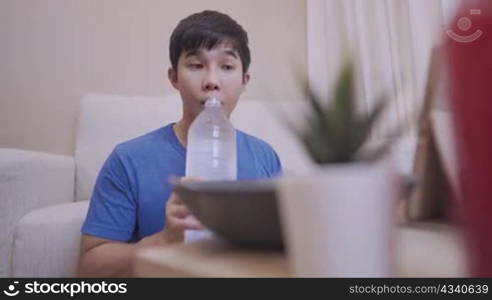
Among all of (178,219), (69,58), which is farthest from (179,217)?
(69,58)

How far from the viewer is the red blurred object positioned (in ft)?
1.04

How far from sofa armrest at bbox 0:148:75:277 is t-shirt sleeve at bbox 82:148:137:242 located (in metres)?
0.31

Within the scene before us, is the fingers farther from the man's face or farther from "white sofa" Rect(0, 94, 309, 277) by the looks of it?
the man's face

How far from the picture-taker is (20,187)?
1195 millimetres

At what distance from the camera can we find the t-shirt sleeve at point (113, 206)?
942mm

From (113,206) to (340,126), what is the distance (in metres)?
0.76

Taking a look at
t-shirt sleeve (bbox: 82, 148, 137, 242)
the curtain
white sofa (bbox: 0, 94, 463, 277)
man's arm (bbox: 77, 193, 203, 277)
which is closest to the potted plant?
white sofa (bbox: 0, 94, 463, 277)

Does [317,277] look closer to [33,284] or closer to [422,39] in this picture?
[33,284]

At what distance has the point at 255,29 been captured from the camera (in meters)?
2.06

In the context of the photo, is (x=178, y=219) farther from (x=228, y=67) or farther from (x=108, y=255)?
(x=228, y=67)

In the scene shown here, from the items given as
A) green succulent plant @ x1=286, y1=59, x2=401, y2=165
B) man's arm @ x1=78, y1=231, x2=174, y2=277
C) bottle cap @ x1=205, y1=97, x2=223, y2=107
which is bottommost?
man's arm @ x1=78, y1=231, x2=174, y2=277

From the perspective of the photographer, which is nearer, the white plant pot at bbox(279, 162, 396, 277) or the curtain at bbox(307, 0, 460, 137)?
the white plant pot at bbox(279, 162, 396, 277)

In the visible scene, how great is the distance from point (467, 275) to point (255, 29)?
6.02 ft

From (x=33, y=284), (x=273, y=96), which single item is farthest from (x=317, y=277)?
(x=273, y=96)
